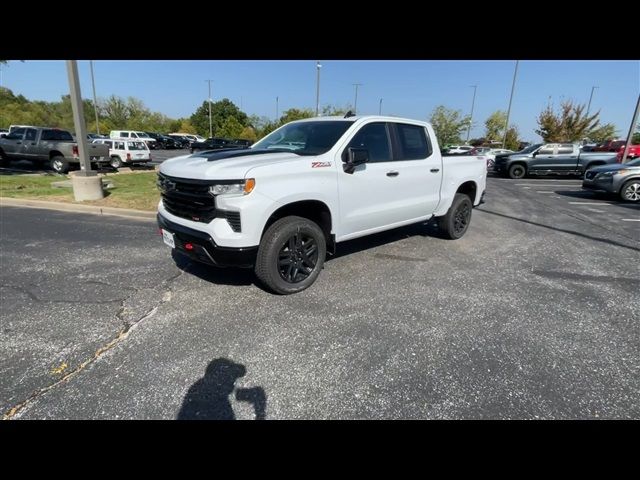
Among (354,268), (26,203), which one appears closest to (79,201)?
(26,203)

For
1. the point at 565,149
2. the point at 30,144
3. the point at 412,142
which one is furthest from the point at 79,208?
the point at 565,149

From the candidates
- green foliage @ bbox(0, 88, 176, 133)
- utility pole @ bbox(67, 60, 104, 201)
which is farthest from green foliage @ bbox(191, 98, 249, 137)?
utility pole @ bbox(67, 60, 104, 201)

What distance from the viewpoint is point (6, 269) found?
14.0ft

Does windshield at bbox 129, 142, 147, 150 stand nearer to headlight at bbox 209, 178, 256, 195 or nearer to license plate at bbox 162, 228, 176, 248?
license plate at bbox 162, 228, 176, 248

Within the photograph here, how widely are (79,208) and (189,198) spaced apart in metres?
6.01

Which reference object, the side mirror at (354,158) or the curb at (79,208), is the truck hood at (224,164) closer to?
the side mirror at (354,158)

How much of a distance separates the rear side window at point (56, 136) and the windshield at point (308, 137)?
47.6ft

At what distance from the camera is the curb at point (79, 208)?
7164mm

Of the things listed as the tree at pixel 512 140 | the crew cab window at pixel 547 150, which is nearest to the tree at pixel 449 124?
the tree at pixel 512 140

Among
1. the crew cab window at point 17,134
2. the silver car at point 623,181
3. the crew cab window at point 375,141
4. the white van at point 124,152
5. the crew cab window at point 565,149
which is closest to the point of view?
the crew cab window at point 375,141

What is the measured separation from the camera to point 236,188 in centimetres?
306
